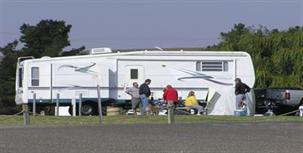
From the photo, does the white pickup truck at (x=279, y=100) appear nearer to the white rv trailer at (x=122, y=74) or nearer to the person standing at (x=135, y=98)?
the white rv trailer at (x=122, y=74)

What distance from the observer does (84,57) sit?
34.6 m

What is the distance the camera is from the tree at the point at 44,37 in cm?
6850

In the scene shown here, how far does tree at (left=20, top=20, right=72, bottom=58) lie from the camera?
68500 mm

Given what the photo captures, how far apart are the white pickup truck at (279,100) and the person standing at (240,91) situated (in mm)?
5057

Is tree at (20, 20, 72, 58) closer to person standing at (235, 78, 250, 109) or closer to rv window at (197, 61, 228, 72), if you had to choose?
rv window at (197, 61, 228, 72)

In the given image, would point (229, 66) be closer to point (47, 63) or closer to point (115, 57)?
point (115, 57)

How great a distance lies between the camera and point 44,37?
70.1 metres

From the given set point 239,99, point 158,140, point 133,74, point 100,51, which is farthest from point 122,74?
point 158,140

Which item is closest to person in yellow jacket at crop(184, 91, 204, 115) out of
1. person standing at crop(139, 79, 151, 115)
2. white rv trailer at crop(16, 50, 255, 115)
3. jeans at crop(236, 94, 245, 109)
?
white rv trailer at crop(16, 50, 255, 115)

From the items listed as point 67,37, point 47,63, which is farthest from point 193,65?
point 67,37

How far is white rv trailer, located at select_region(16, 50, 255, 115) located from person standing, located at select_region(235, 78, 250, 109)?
3.61 metres

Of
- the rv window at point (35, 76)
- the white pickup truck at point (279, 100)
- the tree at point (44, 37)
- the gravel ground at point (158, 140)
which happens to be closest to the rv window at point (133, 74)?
the rv window at point (35, 76)

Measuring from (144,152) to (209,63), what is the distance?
23275 mm

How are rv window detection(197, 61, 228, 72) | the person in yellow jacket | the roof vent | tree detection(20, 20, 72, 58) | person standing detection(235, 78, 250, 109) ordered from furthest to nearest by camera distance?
tree detection(20, 20, 72, 58)
rv window detection(197, 61, 228, 72)
the roof vent
the person in yellow jacket
person standing detection(235, 78, 250, 109)
